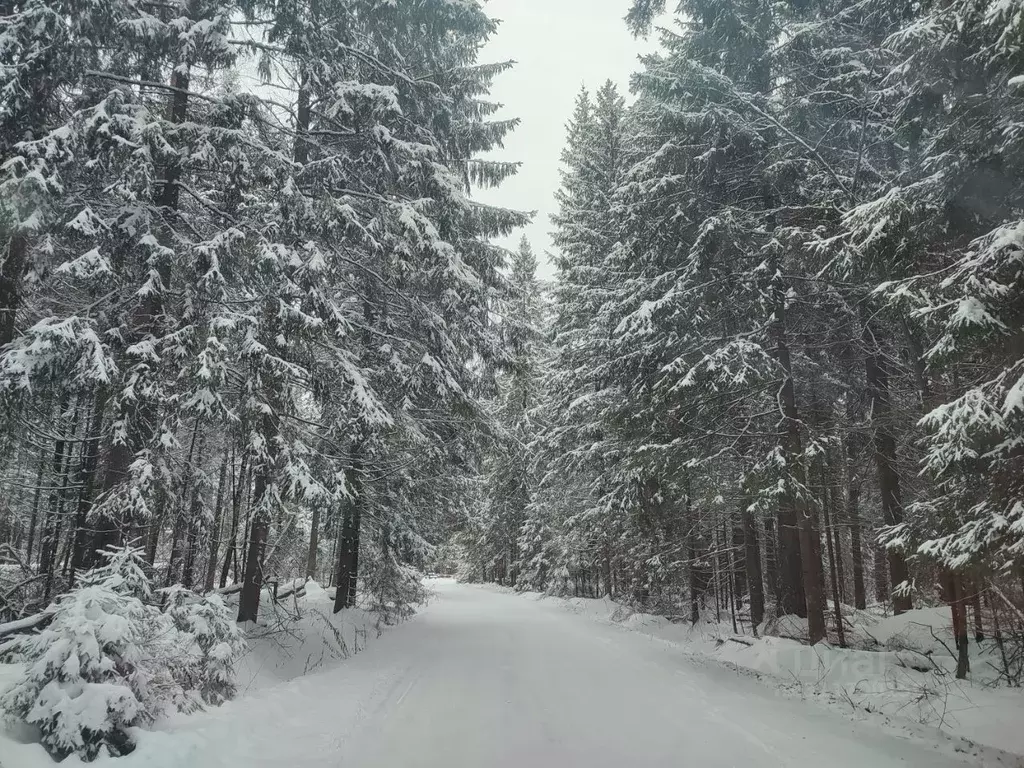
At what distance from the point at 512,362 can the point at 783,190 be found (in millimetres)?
6732

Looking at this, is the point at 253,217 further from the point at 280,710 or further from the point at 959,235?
the point at 959,235

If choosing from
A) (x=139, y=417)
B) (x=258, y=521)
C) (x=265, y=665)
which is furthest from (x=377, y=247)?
(x=265, y=665)

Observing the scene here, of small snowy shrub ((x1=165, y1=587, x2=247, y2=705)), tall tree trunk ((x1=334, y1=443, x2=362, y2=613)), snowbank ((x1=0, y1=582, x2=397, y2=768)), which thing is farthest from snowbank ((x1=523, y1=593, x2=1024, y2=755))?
tall tree trunk ((x1=334, y1=443, x2=362, y2=613))

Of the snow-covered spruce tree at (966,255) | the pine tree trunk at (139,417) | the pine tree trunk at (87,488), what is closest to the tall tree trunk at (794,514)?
the snow-covered spruce tree at (966,255)

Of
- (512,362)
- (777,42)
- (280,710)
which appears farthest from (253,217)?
(777,42)

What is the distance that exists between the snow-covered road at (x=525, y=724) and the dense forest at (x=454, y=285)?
71.2 inches

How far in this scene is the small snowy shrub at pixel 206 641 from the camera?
5945mm

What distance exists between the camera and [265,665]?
8.70m

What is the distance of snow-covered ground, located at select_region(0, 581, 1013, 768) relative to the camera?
525 cm

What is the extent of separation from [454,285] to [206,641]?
690cm

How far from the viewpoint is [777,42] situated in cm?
1170

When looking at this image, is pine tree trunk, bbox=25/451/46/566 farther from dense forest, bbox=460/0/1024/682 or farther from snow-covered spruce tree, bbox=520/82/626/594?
snow-covered spruce tree, bbox=520/82/626/594

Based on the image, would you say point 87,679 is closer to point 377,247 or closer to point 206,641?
point 206,641

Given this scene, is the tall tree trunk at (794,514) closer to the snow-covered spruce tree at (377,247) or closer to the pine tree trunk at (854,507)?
the pine tree trunk at (854,507)
